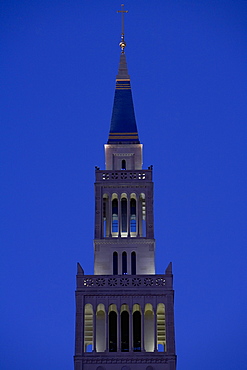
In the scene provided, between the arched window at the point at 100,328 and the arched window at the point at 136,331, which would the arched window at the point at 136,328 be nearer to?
the arched window at the point at 136,331

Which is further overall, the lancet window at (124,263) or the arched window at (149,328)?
the lancet window at (124,263)

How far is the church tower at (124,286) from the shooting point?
175ft

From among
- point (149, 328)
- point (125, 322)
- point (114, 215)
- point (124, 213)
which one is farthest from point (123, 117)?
point (149, 328)

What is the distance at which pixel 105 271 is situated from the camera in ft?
189

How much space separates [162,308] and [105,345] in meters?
4.46

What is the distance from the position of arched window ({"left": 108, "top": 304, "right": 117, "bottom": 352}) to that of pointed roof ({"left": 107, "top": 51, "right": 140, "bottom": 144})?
13.2 m

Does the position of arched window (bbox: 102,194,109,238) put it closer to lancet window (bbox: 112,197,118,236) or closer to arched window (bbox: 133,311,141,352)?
lancet window (bbox: 112,197,118,236)

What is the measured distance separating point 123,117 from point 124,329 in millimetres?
16702

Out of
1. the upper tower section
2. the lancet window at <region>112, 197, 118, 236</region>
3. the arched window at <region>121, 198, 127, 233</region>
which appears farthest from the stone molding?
the upper tower section

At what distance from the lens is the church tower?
53.4 meters

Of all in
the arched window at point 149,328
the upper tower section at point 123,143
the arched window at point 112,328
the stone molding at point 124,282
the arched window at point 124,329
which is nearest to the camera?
the arched window at point 112,328

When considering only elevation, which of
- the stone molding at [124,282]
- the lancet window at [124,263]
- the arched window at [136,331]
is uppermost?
the lancet window at [124,263]

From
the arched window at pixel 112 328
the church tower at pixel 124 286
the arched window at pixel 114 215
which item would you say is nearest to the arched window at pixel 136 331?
the church tower at pixel 124 286

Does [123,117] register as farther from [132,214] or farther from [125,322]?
[125,322]
